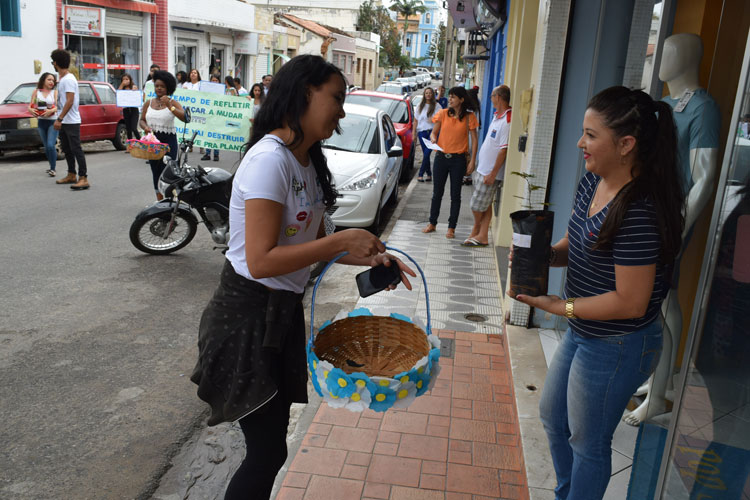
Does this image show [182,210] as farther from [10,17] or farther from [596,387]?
[10,17]

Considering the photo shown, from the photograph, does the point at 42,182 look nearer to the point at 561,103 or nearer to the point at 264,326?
the point at 561,103

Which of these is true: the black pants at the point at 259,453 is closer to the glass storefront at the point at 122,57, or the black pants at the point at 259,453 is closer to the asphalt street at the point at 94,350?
the asphalt street at the point at 94,350

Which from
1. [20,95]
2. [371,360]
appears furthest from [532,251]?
[20,95]

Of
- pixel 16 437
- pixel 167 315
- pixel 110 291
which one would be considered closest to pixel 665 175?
pixel 16 437

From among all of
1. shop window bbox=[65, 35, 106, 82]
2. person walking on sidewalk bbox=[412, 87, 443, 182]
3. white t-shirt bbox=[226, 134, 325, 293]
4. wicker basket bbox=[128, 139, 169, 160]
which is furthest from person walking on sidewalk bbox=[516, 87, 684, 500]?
shop window bbox=[65, 35, 106, 82]

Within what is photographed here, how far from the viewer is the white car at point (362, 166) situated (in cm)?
825

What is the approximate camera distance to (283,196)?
2.09m

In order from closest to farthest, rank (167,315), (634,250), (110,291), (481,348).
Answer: (634,250) < (481,348) < (167,315) < (110,291)

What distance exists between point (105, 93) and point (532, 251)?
14.4m

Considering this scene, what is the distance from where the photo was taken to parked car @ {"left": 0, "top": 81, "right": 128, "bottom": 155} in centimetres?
1216

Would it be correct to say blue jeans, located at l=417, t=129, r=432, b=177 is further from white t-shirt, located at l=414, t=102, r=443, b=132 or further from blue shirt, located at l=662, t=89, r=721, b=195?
blue shirt, located at l=662, t=89, r=721, b=195

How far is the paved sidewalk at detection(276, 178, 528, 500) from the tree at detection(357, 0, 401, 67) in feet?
231

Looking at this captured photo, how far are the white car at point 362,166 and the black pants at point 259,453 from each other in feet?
17.2

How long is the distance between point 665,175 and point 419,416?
2282 millimetres
